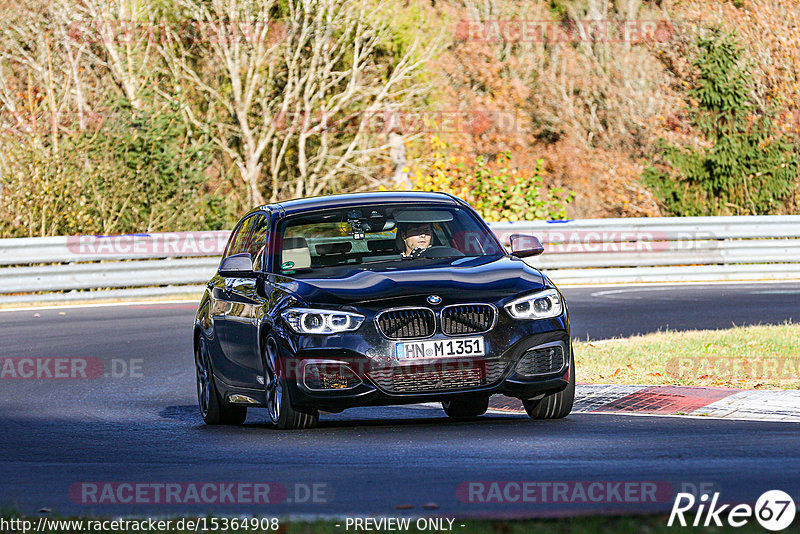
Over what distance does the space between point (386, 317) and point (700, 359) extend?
507 centimetres

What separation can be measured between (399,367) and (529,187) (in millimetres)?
20070

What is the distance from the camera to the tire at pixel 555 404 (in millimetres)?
10094

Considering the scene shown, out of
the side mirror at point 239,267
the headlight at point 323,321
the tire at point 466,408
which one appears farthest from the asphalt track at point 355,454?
the side mirror at point 239,267

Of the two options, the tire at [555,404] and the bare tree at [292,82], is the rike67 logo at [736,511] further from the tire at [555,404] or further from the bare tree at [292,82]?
the bare tree at [292,82]

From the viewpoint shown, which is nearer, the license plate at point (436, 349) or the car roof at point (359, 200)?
the license plate at point (436, 349)

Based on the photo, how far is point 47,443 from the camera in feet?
33.6

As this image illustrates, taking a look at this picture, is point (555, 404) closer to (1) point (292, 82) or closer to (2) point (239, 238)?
(2) point (239, 238)

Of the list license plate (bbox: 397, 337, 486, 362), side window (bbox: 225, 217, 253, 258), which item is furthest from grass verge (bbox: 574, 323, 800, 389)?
license plate (bbox: 397, 337, 486, 362)

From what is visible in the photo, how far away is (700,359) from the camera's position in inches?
533

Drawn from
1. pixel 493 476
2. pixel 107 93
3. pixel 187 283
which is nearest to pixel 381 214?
pixel 493 476

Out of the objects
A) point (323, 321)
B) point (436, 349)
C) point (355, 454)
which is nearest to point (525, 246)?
point (436, 349)

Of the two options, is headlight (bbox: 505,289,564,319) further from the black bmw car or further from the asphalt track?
the asphalt track

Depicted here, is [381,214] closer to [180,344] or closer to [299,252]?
[299,252]

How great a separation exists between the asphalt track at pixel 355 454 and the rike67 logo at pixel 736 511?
8 centimetres
